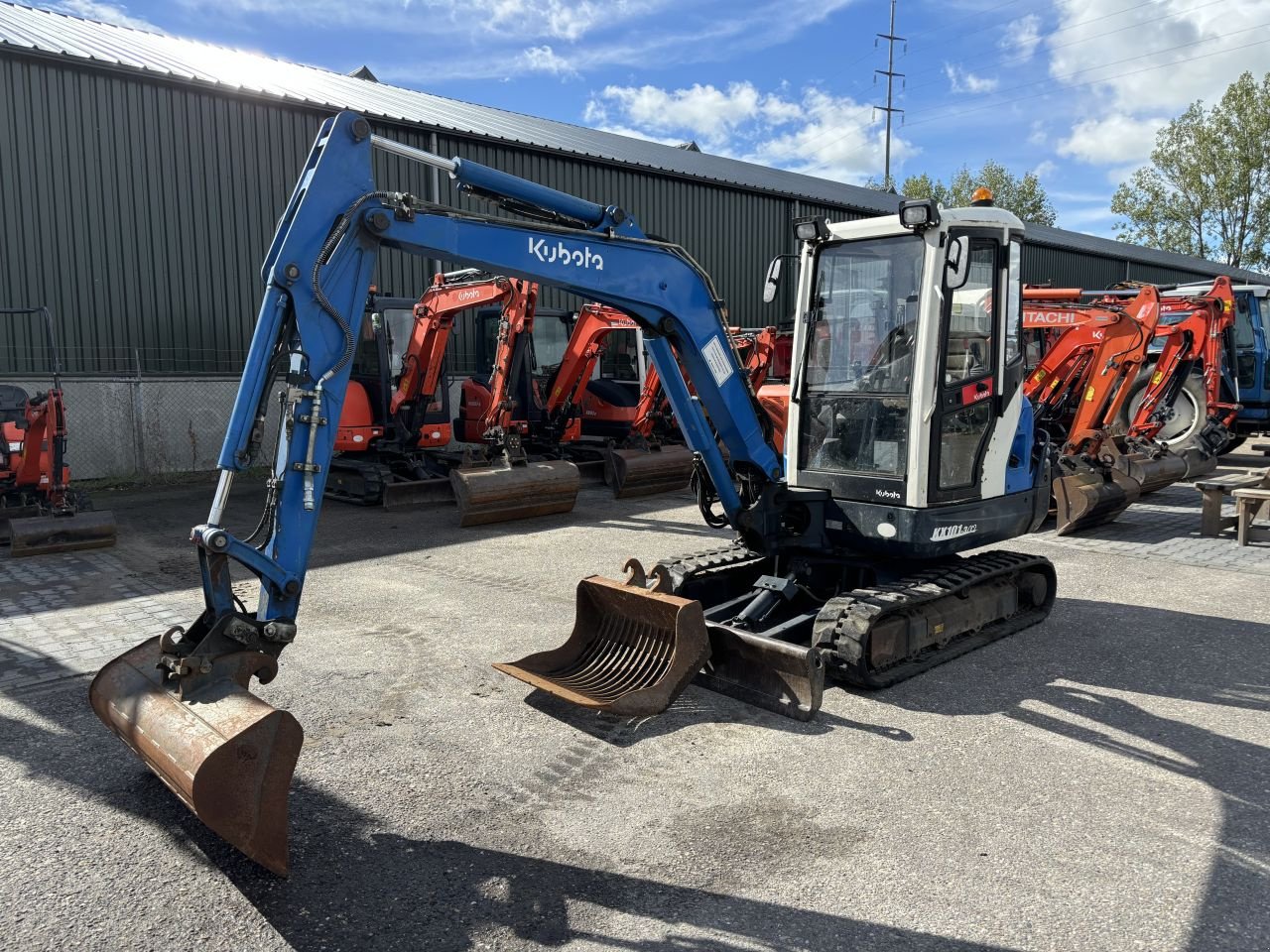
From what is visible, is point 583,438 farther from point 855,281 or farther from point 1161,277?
point 1161,277

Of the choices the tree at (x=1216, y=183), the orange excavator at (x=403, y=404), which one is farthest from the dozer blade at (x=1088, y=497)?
the tree at (x=1216, y=183)

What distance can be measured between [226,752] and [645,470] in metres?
9.52

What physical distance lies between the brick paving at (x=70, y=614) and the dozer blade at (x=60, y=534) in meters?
0.16

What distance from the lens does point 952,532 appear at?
573cm

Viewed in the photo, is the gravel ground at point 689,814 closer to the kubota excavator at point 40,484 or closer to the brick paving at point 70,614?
the brick paving at point 70,614

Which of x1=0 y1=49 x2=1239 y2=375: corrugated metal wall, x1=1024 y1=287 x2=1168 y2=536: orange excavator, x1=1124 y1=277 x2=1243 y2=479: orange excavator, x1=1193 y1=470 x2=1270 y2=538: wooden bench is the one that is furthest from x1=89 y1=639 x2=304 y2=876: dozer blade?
x1=0 y1=49 x2=1239 y2=375: corrugated metal wall

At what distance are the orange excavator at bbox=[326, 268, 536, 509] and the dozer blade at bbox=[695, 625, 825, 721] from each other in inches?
284

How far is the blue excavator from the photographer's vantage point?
3.84 m

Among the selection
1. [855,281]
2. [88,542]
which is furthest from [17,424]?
[855,281]

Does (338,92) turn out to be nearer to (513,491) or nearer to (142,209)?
(142,209)

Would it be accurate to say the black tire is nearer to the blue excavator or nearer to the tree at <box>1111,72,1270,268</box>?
the blue excavator

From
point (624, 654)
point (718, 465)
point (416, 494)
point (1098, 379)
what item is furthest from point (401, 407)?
point (1098, 379)

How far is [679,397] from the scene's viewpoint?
551 centimetres

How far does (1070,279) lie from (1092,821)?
117 ft
